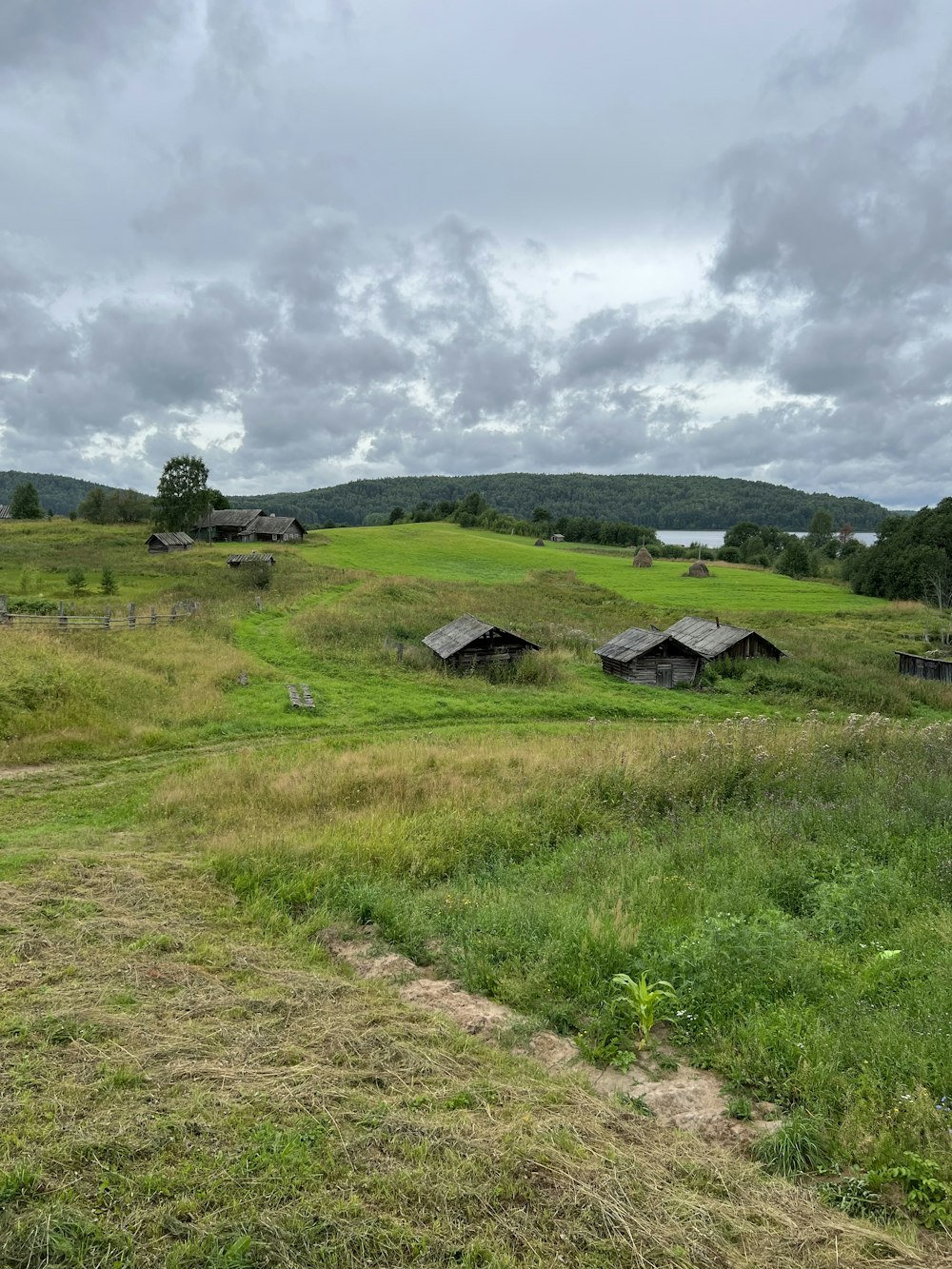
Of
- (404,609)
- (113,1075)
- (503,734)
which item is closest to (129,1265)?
(113,1075)

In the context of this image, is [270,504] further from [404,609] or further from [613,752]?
[613,752]

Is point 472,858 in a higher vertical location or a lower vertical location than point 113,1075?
lower

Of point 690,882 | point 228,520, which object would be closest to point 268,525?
point 228,520

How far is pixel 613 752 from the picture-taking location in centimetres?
1520

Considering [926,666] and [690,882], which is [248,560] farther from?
[690,882]

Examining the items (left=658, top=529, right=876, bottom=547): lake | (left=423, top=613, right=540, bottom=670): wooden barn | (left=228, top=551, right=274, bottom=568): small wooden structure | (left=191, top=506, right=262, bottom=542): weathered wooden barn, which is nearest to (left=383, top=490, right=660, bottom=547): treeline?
(left=658, top=529, right=876, bottom=547): lake

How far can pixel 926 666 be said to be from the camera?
35531mm

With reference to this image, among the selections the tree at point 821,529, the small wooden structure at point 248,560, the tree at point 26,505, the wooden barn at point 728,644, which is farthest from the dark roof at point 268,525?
the tree at point 821,529

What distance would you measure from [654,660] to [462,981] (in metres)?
25.3

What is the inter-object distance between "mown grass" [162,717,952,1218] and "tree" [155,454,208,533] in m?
63.0

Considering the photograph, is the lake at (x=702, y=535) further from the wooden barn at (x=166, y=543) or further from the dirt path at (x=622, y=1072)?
the dirt path at (x=622, y=1072)

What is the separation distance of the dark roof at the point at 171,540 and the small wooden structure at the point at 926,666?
193 ft

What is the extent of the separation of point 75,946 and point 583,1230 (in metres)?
5.45

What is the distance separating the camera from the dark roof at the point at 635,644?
99.1 feet
